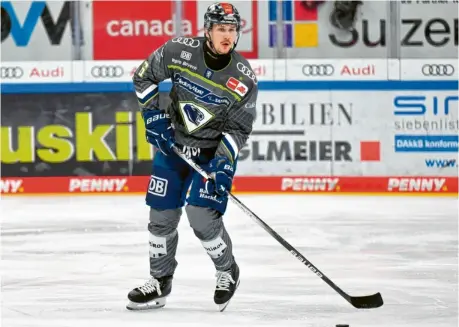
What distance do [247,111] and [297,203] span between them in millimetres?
4527

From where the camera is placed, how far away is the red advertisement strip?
10.1 meters

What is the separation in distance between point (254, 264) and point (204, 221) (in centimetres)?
144

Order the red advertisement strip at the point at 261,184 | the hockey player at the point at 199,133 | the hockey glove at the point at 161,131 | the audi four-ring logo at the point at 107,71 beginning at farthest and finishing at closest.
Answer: the audi four-ring logo at the point at 107,71, the red advertisement strip at the point at 261,184, the hockey glove at the point at 161,131, the hockey player at the point at 199,133

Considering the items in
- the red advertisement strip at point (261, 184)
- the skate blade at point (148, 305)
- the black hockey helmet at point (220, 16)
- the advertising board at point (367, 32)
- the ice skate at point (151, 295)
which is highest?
the advertising board at point (367, 32)

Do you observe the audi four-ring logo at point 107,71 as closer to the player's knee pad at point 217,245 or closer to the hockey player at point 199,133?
the hockey player at point 199,133

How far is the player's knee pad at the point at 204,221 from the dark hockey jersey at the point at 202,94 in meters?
0.26

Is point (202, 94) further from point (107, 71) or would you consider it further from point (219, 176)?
point (107, 71)

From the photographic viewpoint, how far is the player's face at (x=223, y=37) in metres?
4.61

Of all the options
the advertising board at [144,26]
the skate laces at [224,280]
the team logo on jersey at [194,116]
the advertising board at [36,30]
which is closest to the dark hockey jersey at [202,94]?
the team logo on jersey at [194,116]

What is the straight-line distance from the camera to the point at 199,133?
4828mm

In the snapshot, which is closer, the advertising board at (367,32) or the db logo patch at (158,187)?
the db logo patch at (158,187)

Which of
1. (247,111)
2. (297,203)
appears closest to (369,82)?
(297,203)

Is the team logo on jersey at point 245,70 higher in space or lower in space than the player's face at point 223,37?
lower

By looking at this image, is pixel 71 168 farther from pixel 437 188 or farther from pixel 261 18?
pixel 437 188
